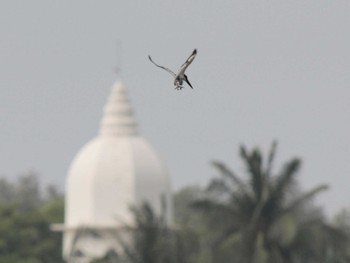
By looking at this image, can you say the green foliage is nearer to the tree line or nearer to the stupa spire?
the stupa spire

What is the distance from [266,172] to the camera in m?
84.5

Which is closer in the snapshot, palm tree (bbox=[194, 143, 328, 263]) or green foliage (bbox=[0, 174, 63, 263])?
palm tree (bbox=[194, 143, 328, 263])

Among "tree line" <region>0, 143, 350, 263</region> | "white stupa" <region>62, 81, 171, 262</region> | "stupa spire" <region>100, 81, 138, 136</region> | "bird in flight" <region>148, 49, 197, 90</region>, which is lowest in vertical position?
"bird in flight" <region>148, 49, 197, 90</region>

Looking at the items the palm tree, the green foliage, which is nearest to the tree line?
the palm tree

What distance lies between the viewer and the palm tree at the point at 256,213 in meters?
82.7

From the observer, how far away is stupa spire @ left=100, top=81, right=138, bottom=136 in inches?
5517

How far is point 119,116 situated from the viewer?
140 metres

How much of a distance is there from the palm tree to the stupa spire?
54.1 m

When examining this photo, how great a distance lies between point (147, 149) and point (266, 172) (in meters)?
57.7

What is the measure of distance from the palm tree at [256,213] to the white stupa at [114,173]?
167 ft

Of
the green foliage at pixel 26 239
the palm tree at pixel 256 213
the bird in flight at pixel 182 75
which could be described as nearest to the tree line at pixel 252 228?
the palm tree at pixel 256 213

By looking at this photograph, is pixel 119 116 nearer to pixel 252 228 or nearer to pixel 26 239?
pixel 26 239

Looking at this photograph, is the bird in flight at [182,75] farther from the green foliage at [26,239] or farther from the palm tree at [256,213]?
the green foliage at [26,239]

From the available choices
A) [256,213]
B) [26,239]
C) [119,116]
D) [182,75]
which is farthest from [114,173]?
[182,75]
